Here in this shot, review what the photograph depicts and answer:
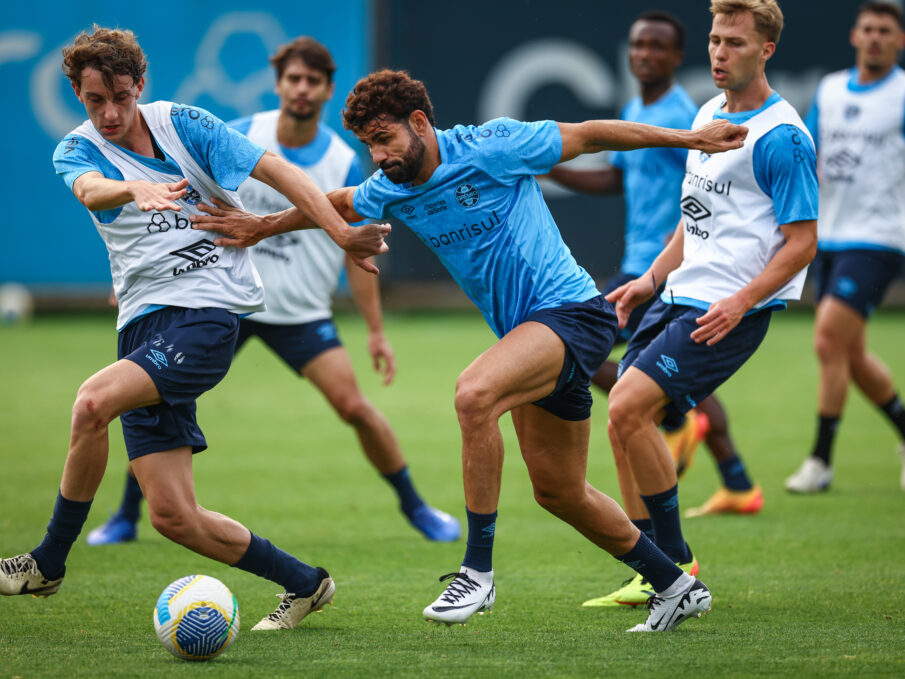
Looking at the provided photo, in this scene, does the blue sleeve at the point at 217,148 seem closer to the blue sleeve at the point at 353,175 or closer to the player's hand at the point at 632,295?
the player's hand at the point at 632,295

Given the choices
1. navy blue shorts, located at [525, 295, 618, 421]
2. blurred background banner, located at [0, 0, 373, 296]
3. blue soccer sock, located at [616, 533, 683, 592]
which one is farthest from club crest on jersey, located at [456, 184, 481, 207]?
blurred background banner, located at [0, 0, 373, 296]

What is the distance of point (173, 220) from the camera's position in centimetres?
495

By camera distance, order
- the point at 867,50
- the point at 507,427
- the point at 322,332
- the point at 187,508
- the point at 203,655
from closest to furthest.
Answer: the point at 203,655 < the point at 187,508 < the point at 322,332 < the point at 867,50 < the point at 507,427

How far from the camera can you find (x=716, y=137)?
4906 mm

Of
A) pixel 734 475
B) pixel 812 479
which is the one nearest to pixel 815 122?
pixel 812 479

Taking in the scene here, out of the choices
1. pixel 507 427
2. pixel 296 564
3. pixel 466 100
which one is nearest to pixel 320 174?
pixel 296 564

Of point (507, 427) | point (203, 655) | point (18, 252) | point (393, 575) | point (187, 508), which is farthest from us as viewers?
point (18, 252)

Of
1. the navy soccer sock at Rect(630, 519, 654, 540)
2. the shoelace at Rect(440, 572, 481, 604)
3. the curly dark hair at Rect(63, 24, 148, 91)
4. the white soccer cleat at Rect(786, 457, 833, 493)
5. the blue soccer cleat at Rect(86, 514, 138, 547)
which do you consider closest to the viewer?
the shoelace at Rect(440, 572, 481, 604)

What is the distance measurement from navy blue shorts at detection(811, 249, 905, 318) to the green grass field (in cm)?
132

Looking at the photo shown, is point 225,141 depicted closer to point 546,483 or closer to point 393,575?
point 546,483

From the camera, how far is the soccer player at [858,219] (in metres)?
8.37

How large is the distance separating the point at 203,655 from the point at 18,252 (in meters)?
16.2

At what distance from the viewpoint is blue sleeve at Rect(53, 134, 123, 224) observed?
480 cm

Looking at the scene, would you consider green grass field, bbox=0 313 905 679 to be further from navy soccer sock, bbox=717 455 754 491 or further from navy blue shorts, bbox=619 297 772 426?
navy blue shorts, bbox=619 297 772 426
